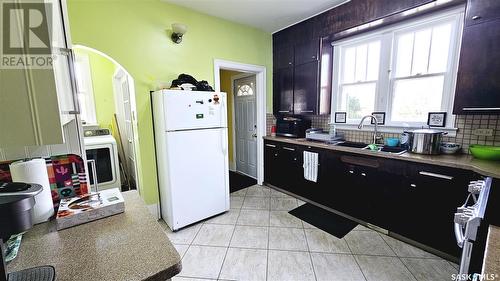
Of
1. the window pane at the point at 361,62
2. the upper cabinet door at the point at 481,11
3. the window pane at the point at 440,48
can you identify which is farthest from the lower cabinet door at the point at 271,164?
the upper cabinet door at the point at 481,11

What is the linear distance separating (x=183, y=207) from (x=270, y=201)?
4.37 ft

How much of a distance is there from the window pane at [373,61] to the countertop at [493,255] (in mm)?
2317

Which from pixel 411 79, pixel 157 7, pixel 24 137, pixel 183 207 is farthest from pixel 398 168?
pixel 157 7

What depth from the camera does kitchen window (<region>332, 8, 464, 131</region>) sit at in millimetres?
2141

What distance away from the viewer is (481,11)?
65.4 inches

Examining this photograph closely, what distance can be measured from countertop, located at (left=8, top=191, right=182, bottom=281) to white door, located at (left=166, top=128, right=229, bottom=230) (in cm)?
126

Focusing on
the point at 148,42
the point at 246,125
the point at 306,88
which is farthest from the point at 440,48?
the point at 148,42

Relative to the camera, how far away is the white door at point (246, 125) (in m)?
3.86

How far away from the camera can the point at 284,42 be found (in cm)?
338

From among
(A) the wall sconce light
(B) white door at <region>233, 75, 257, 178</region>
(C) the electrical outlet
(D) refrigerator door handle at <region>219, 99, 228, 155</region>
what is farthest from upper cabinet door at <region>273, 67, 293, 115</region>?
(C) the electrical outlet

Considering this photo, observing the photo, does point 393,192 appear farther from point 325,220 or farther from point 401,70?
point 401,70

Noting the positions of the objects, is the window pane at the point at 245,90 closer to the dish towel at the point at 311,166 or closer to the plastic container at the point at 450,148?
the dish towel at the point at 311,166

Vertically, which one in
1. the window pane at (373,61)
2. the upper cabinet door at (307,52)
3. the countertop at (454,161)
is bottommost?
the countertop at (454,161)

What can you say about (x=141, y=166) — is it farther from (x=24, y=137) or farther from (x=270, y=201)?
(x=24, y=137)
